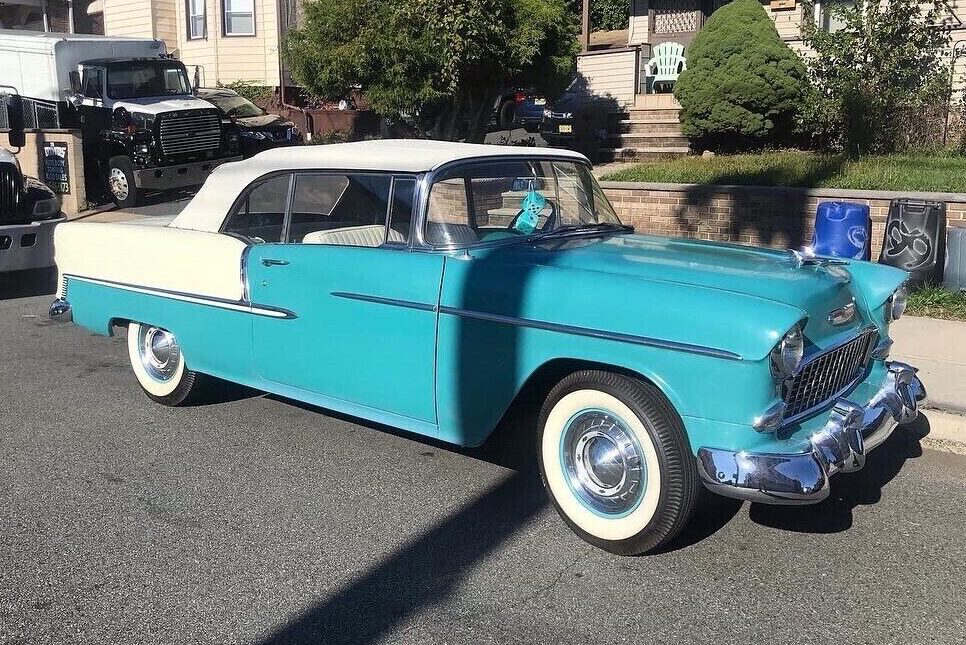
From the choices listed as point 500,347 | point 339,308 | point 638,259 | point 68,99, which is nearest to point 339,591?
point 500,347

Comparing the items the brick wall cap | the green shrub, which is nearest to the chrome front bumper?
the brick wall cap

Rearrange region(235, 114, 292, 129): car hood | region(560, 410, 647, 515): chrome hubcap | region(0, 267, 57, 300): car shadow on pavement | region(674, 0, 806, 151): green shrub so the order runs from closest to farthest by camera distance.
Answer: region(560, 410, 647, 515): chrome hubcap < region(0, 267, 57, 300): car shadow on pavement < region(674, 0, 806, 151): green shrub < region(235, 114, 292, 129): car hood

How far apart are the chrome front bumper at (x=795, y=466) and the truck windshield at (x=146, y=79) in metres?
15.2

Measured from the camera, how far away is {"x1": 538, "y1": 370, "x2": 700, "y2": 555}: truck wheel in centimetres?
370

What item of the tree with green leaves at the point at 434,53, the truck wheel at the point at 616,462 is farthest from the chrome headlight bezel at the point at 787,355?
the tree with green leaves at the point at 434,53

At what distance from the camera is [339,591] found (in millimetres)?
3684

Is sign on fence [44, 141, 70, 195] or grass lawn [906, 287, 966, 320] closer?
grass lawn [906, 287, 966, 320]

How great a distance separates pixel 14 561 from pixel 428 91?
1114cm

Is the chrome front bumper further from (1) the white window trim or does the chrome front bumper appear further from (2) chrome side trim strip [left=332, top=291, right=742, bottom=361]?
(1) the white window trim

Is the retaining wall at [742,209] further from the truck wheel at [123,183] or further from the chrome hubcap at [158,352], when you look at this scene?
the truck wheel at [123,183]

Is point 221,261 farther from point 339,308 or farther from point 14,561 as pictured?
point 14,561

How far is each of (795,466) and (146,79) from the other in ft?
51.7

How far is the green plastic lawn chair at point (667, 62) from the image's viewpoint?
60.7 ft

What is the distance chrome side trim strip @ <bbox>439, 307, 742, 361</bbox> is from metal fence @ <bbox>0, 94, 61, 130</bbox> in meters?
14.6
